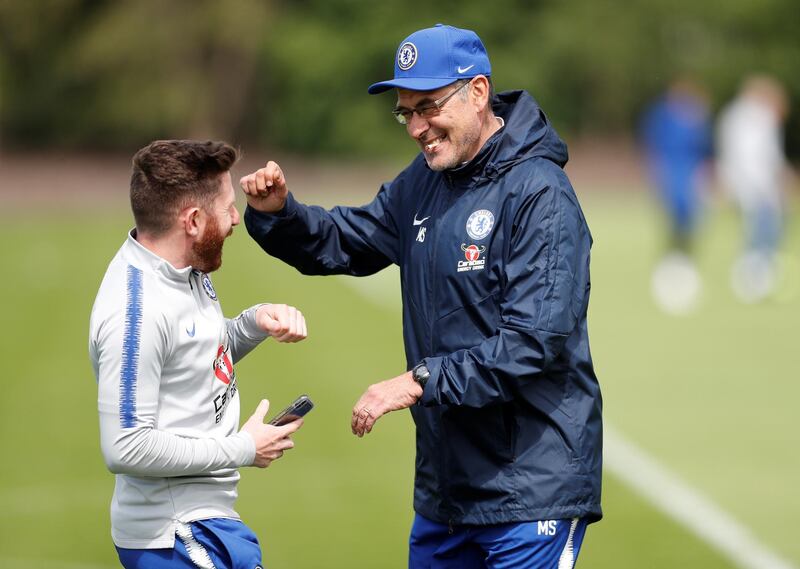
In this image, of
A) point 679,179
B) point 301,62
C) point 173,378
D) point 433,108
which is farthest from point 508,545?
point 301,62

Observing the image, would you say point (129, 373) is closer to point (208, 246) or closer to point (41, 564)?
point (208, 246)

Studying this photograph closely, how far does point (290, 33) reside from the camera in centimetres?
4694

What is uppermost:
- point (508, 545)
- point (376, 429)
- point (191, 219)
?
point (191, 219)

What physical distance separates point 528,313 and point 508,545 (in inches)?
36.8

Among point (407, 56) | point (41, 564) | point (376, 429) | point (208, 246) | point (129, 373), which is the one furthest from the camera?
point (376, 429)

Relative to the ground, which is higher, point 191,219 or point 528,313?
point 191,219

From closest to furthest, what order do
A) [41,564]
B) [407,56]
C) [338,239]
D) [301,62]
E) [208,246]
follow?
1. [208,246]
2. [407,56]
3. [338,239]
4. [41,564]
5. [301,62]

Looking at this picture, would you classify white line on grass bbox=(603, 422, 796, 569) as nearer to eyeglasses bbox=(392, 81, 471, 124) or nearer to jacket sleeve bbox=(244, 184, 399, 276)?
jacket sleeve bbox=(244, 184, 399, 276)

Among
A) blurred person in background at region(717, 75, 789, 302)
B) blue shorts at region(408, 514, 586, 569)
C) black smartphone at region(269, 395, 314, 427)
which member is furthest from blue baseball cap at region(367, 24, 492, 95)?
blurred person in background at region(717, 75, 789, 302)

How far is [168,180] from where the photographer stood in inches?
183

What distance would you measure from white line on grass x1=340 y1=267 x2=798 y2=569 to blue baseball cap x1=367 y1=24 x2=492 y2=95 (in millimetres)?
4470

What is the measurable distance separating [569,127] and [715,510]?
39.3 meters

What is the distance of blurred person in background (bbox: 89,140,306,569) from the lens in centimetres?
444

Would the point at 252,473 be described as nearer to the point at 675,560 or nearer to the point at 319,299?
the point at 675,560
